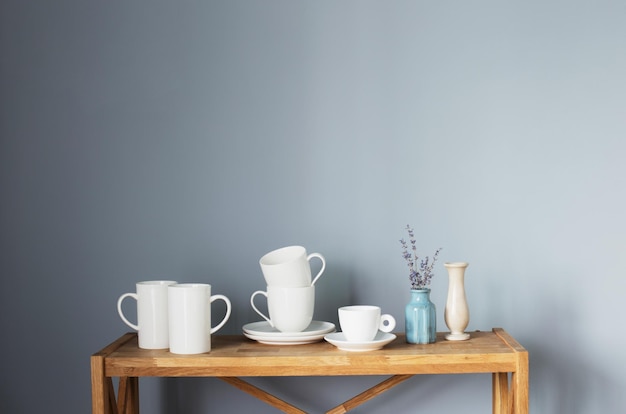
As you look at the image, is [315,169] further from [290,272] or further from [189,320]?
[189,320]

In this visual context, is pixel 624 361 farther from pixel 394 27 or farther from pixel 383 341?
pixel 394 27

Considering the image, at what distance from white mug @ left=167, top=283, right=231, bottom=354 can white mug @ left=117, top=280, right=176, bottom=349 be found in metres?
0.08

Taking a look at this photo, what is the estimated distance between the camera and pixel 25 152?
6.79ft

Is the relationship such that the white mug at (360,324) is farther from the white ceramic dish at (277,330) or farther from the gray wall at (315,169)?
the gray wall at (315,169)

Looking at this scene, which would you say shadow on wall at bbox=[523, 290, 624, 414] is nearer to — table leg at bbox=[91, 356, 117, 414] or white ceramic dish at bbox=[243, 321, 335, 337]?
white ceramic dish at bbox=[243, 321, 335, 337]

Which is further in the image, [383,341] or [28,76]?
[28,76]

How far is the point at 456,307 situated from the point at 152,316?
737 millimetres

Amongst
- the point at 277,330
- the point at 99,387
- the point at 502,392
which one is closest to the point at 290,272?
the point at 277,330

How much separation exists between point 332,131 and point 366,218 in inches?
10.1

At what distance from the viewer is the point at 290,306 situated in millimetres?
1796

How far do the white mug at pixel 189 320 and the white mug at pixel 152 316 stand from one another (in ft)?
0.27

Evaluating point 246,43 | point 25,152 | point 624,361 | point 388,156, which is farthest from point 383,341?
point 25,152

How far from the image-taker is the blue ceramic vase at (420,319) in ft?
5.92

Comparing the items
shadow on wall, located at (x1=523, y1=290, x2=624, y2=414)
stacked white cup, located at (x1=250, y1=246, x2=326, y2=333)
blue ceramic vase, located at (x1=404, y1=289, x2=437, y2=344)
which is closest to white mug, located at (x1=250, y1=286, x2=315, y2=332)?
stacked white cup, located at (x1=250, y1=246, x2=326, y2=333)
